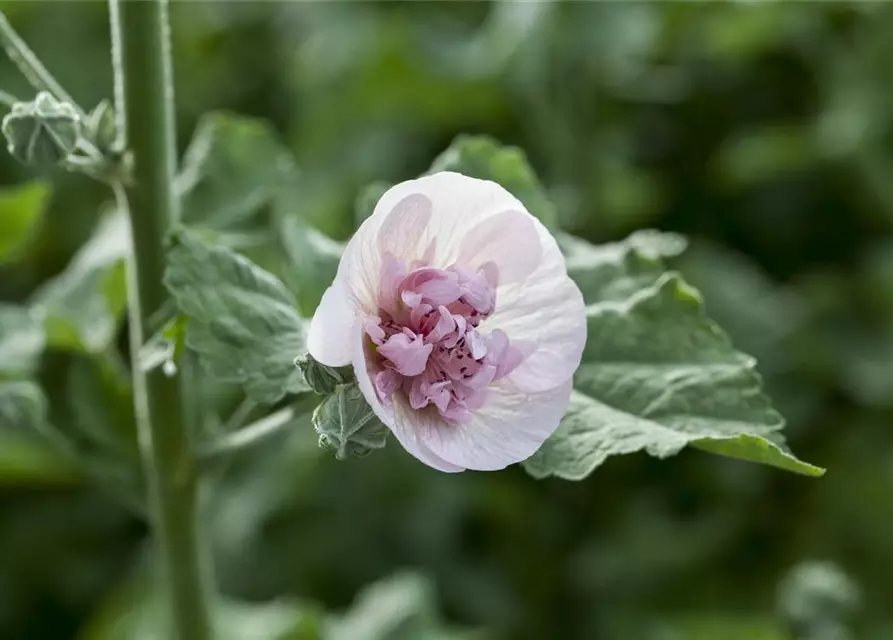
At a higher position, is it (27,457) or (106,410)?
(106,410)

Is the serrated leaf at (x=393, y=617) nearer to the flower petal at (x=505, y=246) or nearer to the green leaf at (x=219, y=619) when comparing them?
the green leaf at (x=219, y=619)

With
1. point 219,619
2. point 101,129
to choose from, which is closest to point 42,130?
point 101,129

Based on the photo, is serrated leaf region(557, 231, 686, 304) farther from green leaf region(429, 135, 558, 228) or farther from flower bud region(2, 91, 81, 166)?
flower bud region(2, 91, 81, 166)

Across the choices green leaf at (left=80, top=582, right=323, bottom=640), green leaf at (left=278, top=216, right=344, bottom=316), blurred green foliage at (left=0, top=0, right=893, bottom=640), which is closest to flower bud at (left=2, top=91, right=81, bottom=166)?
green leaf at (left=278, top=216, right=344, bottom=316)

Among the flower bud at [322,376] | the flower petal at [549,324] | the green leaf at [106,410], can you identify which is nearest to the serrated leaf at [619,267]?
the flower petal at [549,324]

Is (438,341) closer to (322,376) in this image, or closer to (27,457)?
(322,376)

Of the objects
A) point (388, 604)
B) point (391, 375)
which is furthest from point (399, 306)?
point (388, 604)

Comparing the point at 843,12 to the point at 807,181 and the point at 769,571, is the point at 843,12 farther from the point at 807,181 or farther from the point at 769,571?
the point at 769,571
